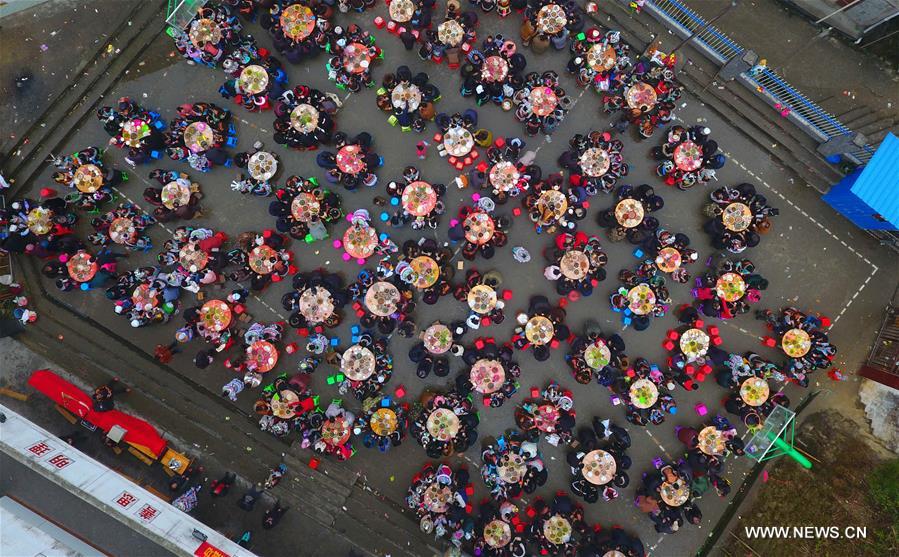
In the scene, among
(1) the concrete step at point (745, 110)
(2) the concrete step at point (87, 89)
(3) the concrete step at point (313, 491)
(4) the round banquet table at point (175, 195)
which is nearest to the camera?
(4) the round banquet table at point (175, 195)

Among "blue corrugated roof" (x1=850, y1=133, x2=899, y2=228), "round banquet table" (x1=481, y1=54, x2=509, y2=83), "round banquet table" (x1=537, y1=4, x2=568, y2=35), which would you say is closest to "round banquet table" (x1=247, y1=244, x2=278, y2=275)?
"round banquet table" (x1=481, y1=54, x2=509, y2=83)

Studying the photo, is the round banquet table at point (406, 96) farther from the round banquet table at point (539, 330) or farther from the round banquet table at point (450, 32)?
the round banquet table at point (539, 330)

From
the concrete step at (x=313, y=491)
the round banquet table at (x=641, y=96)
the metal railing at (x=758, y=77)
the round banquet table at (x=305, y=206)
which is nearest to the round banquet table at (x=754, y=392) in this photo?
the metal railing at (x=758, y=77)

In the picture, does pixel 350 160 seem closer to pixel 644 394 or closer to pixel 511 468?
pixel 511 468

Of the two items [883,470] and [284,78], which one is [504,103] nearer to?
[284,78]

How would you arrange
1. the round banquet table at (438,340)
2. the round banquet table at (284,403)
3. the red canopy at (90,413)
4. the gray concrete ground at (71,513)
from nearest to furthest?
the gray concrete ground at (71,513) → the red canopy at (90,413) → the round banquet table at (284,403) → the round banquet table at (438,340)

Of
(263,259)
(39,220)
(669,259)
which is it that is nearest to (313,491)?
(263,259)
